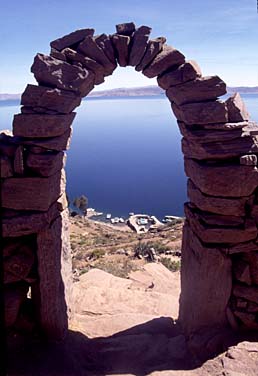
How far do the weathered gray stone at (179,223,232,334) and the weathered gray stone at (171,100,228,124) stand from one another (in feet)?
7.48

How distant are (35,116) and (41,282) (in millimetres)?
3065

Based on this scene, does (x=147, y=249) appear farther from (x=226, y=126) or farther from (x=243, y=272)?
(x=226, y=126)

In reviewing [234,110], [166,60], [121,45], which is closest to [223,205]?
[234,110]

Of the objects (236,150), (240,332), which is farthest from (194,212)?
(240,332)

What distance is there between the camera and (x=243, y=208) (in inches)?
270

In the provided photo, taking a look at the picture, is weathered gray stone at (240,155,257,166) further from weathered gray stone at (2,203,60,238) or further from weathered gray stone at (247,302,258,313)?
weathered gray stone at (2,203,60,238)

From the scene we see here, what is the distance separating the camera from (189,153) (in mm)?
7379

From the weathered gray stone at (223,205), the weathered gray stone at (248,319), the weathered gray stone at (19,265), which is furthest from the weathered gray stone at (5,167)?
the weathered gray stone at (248,319)

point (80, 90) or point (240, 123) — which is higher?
point (80, 90)

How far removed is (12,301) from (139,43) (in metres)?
5.15

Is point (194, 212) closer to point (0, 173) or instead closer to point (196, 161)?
point (196, 161)

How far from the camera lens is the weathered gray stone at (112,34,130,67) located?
22.1 feet

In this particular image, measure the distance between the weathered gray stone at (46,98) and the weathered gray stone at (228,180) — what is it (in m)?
2.68

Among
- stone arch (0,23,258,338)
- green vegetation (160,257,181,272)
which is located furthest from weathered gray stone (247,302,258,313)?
green vegetation (160,257,181,272)
